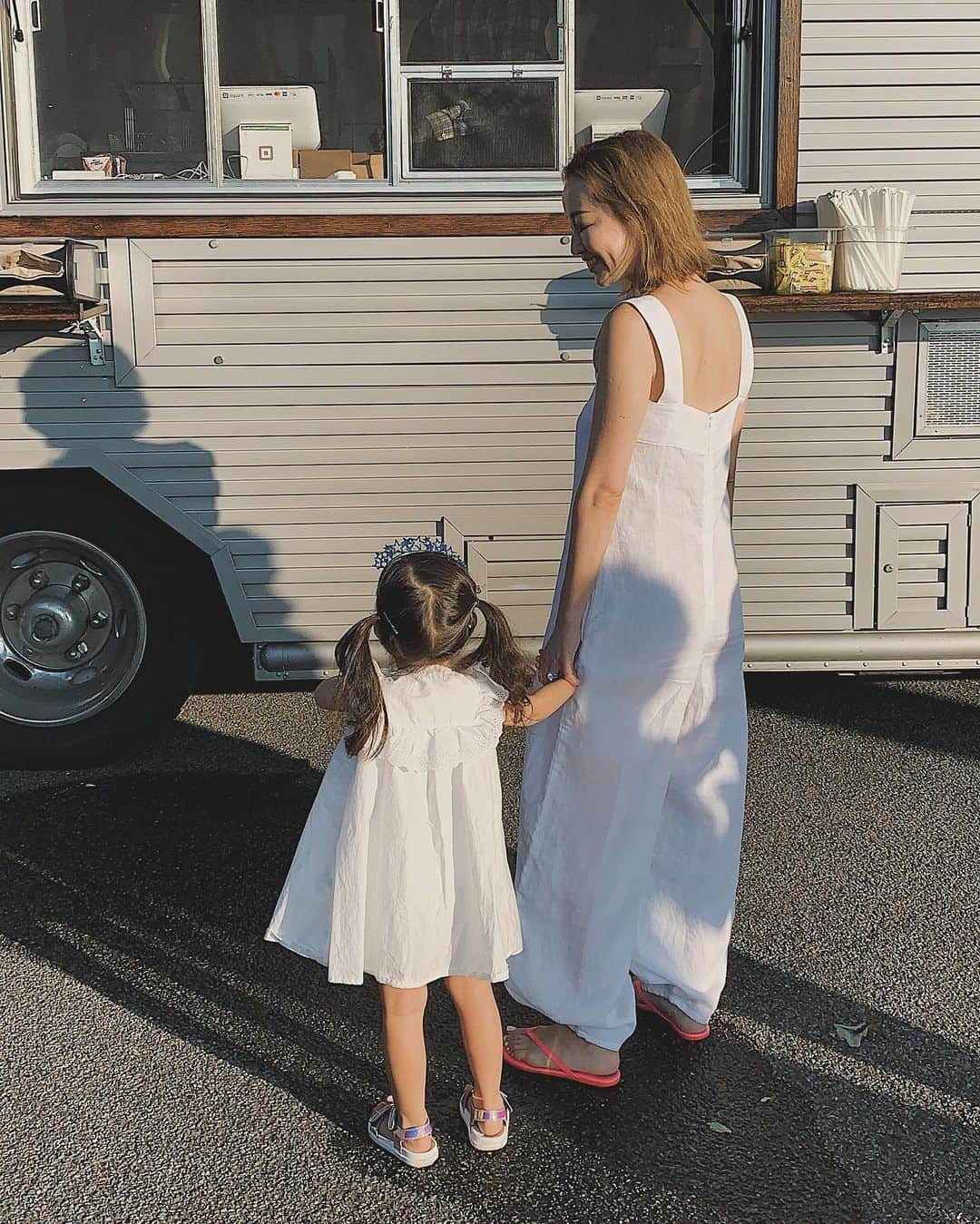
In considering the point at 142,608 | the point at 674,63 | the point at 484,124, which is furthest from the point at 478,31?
the point at 142,608

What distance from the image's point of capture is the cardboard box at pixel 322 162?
15.3 feet

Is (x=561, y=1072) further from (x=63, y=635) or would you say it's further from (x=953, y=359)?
(x=953, y=359)

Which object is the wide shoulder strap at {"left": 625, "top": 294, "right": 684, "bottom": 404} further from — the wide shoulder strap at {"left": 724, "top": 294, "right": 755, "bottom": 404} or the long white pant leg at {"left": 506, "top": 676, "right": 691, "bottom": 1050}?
the long white pant leg at {"left": 506, "top": 676, "right": 691, "bottom": 1050}

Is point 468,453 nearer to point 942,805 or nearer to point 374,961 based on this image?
point 942,805

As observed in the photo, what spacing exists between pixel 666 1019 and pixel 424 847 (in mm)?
958

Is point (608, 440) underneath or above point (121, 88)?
underneath

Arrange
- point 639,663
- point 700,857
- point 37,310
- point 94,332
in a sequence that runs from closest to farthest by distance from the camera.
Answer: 1. point 639,663
2. point 700,857
3. point 37,310
4. point 94,332

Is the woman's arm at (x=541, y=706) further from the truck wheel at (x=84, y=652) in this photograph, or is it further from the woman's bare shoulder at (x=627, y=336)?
the truck wheel at (x=84, y=652)

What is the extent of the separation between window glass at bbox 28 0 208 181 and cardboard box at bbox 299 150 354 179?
13.0 inches

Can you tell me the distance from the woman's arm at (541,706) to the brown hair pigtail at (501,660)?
1 centimetres

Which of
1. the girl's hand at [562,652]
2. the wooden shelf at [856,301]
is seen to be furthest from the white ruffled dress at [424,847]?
the wooden shelf at [856,301]

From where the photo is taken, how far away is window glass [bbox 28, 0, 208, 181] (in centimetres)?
461

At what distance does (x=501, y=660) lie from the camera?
8.30 ft

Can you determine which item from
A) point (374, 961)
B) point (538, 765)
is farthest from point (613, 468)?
point (374, 961)
